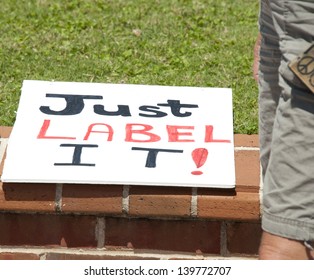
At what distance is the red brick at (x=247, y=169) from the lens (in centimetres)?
344

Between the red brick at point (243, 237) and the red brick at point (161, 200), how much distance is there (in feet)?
0.65

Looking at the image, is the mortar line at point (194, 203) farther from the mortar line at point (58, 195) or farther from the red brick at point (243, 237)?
the mortar line at point (58, 195)

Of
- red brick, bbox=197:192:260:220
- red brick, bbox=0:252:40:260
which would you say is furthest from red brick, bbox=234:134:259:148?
red brick, bbox=0:252:40:260

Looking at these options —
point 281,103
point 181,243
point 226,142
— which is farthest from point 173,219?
point 281,103

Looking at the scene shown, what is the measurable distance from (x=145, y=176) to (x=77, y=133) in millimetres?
368

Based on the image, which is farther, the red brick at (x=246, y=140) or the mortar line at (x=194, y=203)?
the red brick at (x=246, y=140)

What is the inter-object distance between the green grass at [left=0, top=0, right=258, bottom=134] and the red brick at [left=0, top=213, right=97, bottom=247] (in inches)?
28.8

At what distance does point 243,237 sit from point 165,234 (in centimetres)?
28

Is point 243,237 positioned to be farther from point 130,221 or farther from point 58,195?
point 58,195

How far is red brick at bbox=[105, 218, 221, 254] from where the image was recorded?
3.49m

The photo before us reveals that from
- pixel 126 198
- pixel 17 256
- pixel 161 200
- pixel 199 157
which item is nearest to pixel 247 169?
pixel 199 157

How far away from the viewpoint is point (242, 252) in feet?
11.6

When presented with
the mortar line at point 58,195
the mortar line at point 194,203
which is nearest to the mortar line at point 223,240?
the mortar line at point 194,203

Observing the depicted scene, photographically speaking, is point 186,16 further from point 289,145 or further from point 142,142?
point 289,145
